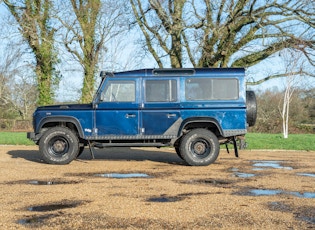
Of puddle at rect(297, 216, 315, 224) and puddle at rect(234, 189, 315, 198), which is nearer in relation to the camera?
puddle at rect(297, 216, 315, 224)

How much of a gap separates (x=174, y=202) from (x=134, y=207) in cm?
66

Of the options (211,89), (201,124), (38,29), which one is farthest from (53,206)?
(38,29)

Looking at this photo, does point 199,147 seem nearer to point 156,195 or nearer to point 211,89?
point 211,89

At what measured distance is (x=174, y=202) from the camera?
20.7 ft

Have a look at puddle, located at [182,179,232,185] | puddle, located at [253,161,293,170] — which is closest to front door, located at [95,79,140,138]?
puddle, located at [182,179,232,185]

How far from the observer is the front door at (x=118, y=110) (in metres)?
10.9

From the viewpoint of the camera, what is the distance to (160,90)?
10930mm

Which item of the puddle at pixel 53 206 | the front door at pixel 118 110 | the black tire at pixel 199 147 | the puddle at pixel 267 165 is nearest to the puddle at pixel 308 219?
the puddle at pixel 53 206

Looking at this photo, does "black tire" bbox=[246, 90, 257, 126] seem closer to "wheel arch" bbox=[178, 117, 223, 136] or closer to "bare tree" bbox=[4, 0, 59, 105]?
"wheel arch" bbox=[178, 117, 223, 136]

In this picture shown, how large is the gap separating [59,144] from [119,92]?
6.79 ft

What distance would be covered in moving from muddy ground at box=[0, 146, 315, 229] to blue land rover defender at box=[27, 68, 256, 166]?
0.62m

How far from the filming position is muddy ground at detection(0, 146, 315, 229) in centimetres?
520

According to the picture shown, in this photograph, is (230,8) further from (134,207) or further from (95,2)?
(134,207)

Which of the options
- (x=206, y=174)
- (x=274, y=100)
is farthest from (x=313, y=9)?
(x=274, y=100)
